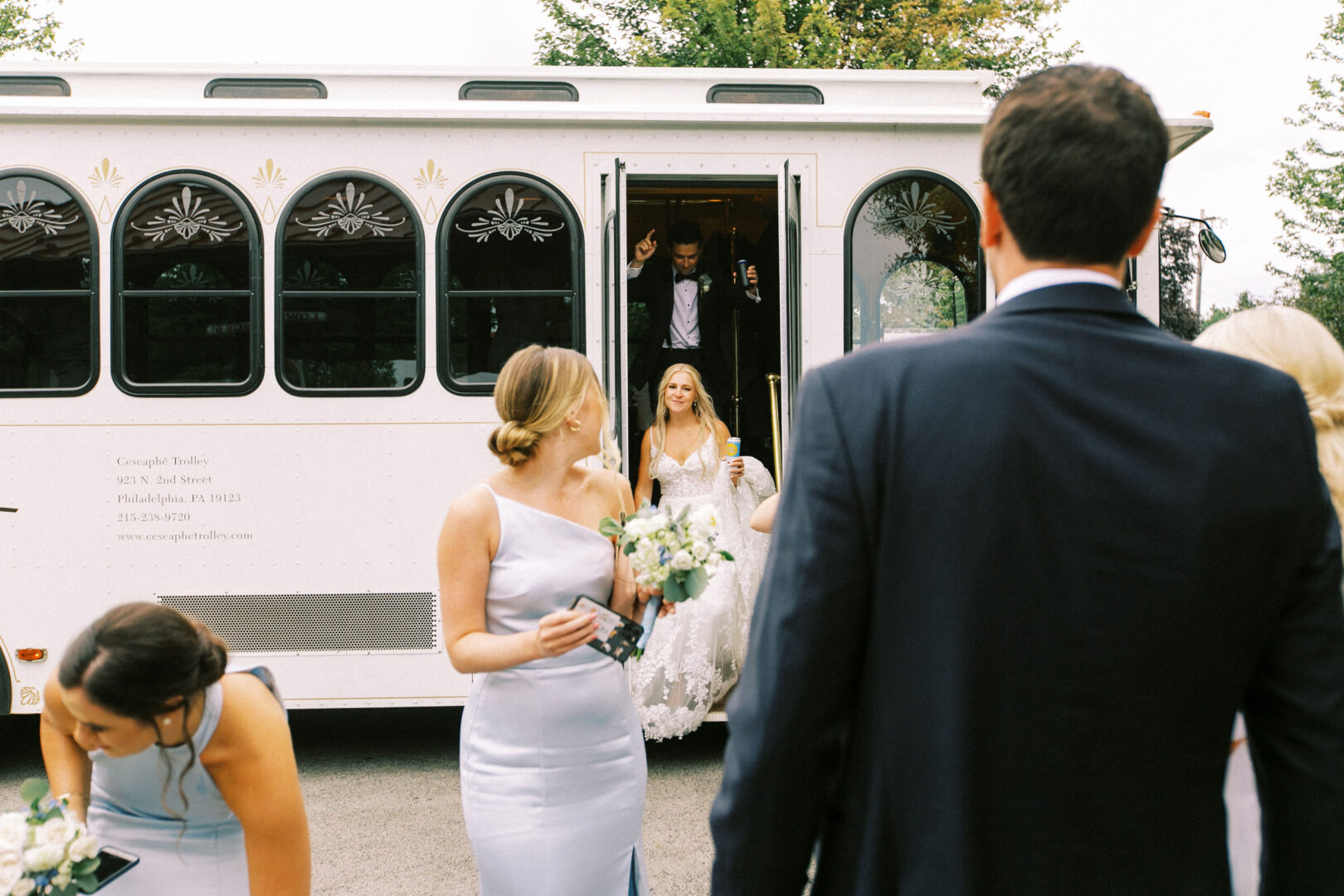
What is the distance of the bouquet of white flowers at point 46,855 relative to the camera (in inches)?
70.5

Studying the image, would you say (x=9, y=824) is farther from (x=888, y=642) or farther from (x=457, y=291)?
(x=457, y=291)

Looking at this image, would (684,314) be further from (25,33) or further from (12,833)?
(25,33)

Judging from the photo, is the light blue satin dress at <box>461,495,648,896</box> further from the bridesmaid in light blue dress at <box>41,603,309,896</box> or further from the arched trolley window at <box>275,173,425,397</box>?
the arched trolley window at <box>275,173,425,397</box>

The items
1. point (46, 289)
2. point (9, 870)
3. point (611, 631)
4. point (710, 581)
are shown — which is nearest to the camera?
point (9, 870)

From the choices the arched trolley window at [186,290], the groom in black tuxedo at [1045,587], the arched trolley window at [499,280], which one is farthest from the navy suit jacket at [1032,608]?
the arched trolley window at [186,290]

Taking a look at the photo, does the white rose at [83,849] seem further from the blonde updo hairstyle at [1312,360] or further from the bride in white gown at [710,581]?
the bride in white gown at [710,581]

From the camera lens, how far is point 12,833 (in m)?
1.83

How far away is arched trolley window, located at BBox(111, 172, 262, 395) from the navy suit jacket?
175 inches

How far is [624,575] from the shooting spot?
2682mm

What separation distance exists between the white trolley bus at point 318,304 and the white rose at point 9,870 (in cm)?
308

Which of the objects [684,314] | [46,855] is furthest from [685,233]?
[46,855]

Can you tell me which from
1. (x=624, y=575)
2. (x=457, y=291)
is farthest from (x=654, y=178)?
(x=624, y=575)

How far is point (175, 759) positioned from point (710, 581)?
3.68 meters

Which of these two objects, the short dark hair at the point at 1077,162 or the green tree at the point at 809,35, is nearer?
the short dark hair at the point at 1077,162
